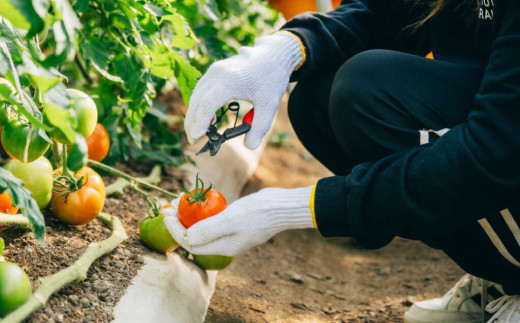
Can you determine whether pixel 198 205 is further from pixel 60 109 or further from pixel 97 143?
pixel 60 109

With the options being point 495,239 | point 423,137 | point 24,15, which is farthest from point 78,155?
point 495,239

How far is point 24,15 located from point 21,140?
470 millimetres

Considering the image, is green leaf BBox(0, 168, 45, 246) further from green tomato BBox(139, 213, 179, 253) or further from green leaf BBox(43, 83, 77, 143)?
green tomato BBox(139, 213, 179, 253)

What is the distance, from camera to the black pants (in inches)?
50.0

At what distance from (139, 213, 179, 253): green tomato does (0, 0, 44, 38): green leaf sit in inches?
28.7

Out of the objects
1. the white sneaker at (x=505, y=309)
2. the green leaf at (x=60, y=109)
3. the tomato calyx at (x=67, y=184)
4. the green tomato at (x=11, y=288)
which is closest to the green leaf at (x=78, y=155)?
the green leaf at (x=60, y=109)

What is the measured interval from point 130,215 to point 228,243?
18.8 inches

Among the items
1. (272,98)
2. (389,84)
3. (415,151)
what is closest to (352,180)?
(415,151)

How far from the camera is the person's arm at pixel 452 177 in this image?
1069 mm

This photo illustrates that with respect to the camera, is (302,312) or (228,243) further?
(302,312)

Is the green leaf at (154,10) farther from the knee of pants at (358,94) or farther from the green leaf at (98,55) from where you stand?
the knee of pants at (358,94)

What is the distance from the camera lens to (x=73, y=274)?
125cm

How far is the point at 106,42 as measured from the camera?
5.54ft

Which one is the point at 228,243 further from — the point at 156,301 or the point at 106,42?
the point at 106,42
